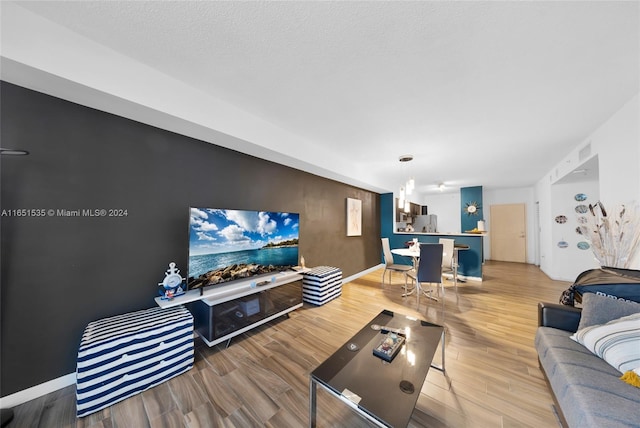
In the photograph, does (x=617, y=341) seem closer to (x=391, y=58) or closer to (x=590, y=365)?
(x=590, y=365)

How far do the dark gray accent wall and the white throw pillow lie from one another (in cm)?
343

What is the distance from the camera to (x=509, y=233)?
6.77 metres

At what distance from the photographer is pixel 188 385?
1669 millimetres

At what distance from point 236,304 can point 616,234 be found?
3798 mm

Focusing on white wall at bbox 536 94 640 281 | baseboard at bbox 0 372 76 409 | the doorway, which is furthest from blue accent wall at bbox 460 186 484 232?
baseboard at bbox 0 372 76 409

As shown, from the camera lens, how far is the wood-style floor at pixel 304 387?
1383 millimetres

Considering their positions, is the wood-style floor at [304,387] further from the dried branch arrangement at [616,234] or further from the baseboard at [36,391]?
the dried branch arrangement at [616,234]

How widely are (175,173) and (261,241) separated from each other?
122cm

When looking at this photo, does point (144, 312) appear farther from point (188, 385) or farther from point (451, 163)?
point (451, 163)

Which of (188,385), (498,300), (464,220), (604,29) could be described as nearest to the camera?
(604,29)

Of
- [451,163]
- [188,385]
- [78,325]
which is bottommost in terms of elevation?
[188,385]

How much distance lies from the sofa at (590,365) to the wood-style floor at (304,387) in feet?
1.08

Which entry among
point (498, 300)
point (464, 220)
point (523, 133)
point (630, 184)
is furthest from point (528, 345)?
point (464, 220)

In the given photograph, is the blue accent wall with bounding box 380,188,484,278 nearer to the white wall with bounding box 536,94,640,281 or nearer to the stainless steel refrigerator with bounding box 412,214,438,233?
the stainless steel refrigerator with bounding box 412,214,438,233
